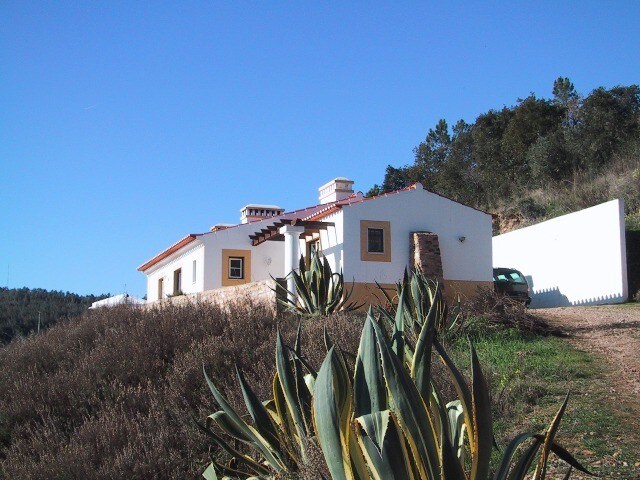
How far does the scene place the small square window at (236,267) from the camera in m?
28.2

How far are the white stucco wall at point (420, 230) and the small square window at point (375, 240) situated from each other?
341 millimetres

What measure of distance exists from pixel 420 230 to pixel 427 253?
39.3 inches

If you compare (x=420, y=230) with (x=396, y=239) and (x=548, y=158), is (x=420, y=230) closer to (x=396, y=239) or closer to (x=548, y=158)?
(x=396, y=239)

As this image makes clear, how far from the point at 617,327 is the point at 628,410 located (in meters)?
7.02

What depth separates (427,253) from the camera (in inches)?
892

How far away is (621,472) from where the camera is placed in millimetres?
5570

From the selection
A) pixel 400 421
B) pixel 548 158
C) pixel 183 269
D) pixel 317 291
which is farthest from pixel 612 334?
pixel 548 158

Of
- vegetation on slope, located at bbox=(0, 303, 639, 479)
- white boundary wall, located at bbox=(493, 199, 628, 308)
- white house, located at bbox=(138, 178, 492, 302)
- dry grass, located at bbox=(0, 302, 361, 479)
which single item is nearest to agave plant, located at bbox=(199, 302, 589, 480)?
vegetation on slope, located at bbox=(0, 303, 639, 479)

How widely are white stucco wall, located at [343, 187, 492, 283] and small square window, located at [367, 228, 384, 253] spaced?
341mm

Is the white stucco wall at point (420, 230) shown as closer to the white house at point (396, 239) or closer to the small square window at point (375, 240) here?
the white house at point (396, 239)

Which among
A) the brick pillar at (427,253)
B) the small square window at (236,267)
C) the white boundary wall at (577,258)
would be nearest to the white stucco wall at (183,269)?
the small square window at (236,267)

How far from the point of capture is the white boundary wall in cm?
2155

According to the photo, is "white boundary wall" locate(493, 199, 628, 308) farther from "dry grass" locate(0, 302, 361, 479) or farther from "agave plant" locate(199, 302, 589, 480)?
"agave plant" locate(199, 302, 589, 480)

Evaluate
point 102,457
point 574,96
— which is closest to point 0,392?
point 102,457
